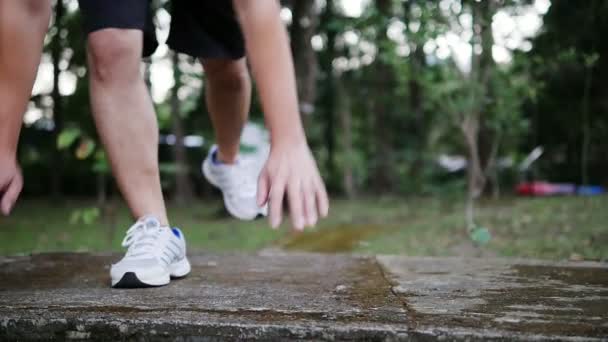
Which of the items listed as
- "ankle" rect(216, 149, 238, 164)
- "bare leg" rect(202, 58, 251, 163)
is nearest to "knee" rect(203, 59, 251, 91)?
"bare leg" rect(202, 58, 251, 163)

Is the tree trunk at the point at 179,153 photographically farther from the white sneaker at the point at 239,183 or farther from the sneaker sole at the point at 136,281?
the sneaker sole at the point at 136,281

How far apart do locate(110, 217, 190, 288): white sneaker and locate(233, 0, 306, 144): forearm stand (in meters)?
0.66

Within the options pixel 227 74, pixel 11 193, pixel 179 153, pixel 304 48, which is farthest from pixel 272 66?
pixel 179 153

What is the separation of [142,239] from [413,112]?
41.3 feet

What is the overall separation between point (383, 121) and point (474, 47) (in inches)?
388

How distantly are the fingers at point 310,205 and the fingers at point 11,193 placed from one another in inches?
26.1

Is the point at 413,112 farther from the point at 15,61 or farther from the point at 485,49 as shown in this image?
the point at 15,61

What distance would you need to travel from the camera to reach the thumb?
98 cm

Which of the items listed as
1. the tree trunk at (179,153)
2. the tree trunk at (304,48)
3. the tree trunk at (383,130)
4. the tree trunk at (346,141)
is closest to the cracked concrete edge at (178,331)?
the tree trunk at (179,153)

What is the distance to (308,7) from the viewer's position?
27.7ft

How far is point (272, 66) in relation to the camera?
111 cm

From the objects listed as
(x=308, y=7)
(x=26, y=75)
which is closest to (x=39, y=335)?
(x=26, y=75)

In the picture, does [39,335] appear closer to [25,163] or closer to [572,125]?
[572,125]

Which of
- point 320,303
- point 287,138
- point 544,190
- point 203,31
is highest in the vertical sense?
point 203,31
